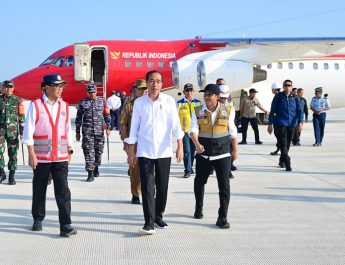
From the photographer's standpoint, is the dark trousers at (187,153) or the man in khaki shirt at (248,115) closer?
the dark trousers at (187,153)

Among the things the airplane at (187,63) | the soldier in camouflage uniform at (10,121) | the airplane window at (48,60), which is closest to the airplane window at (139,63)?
the airplane at (187,63)

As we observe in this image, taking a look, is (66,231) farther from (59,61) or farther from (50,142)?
(59,61)

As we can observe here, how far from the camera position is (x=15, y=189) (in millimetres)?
8914

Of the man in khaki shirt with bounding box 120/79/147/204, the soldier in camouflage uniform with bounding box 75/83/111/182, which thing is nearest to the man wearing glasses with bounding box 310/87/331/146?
the soldier in camouflage uniform with bounding box 75/83/111/182

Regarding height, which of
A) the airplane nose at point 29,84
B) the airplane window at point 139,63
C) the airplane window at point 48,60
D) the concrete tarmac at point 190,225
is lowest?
the concrete tarmac at point 190,225

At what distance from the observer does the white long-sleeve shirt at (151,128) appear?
619 centimetres

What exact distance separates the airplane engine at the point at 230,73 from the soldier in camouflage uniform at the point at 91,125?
36.2 feet

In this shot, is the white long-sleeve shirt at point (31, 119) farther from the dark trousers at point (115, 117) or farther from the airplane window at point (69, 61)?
the airplane window at point (69, 61)

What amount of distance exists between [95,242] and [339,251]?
7.78ft

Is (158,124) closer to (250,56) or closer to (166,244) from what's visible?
(166,244)

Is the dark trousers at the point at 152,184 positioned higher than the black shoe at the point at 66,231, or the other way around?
the dark trousers at the point at 152,184

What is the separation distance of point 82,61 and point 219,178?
1626 centimetres

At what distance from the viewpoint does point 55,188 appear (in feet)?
20.3

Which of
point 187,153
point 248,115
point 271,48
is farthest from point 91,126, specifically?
point 271,48
